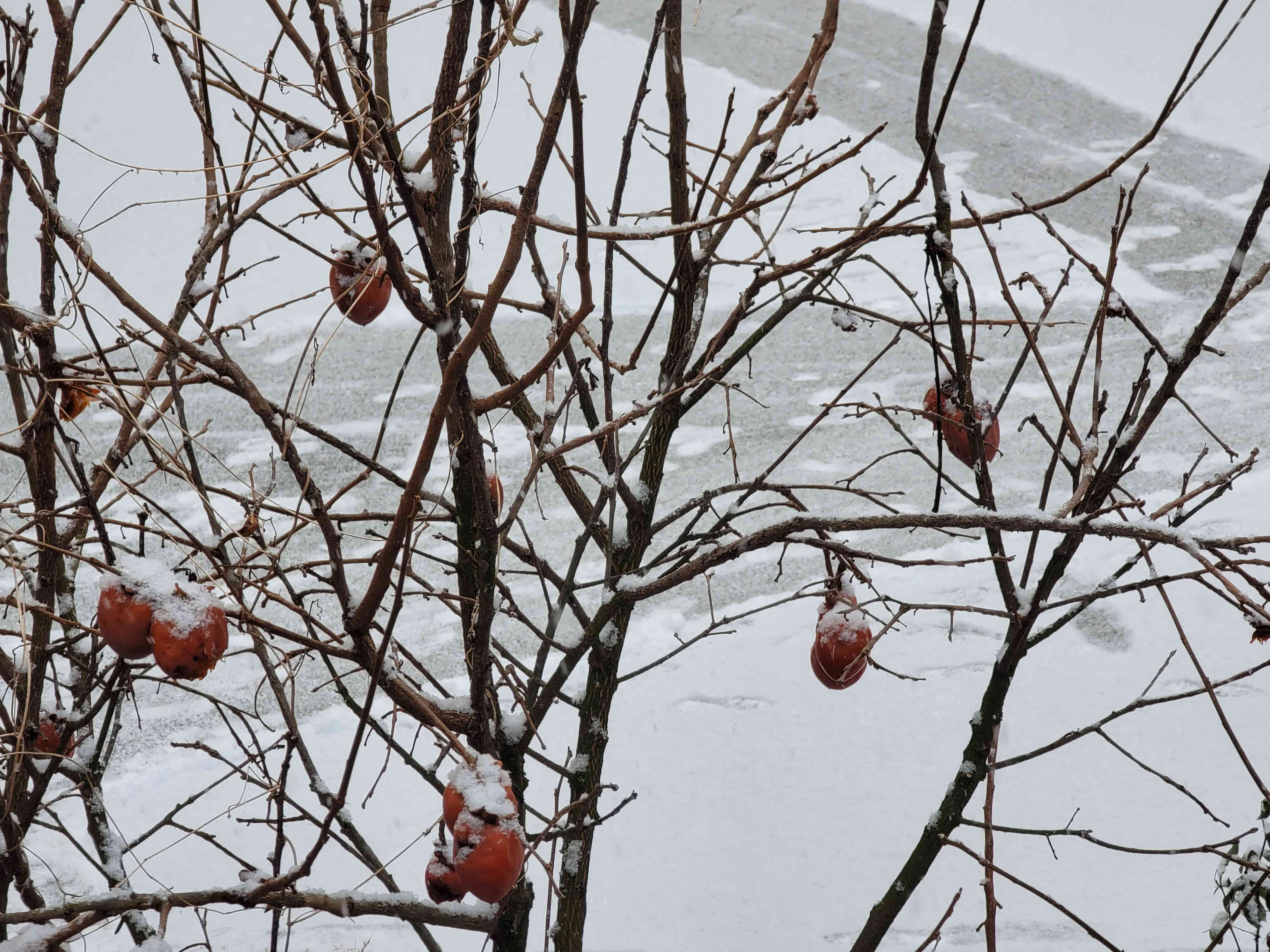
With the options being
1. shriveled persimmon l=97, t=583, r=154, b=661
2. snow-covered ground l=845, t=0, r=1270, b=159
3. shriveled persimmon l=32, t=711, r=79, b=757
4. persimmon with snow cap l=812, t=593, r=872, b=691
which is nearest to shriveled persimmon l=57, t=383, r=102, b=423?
shriveled persimmon l=97, t=583, r=154, b=661

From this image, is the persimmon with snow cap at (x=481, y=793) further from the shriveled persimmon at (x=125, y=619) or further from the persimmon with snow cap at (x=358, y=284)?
the persimmon with snow cap at (x=358, y=284)

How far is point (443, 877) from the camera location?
1066mm

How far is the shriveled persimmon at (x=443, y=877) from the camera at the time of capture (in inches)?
41.7

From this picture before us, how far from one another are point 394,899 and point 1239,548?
2.58 ft

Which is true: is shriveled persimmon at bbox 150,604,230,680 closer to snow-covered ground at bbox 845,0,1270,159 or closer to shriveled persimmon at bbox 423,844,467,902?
shriveled persimmon at bbox 423,844,467,902

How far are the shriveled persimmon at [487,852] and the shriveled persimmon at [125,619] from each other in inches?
12.1

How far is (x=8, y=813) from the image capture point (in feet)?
3.62

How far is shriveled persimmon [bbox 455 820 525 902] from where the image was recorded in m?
0.97

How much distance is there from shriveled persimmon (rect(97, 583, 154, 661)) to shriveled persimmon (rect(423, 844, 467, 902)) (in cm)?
33

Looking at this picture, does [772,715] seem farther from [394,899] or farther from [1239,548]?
[1239,548]

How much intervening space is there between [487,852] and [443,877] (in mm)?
125

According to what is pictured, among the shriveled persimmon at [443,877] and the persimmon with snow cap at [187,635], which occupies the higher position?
the persimmon with snow cap at [187,635]

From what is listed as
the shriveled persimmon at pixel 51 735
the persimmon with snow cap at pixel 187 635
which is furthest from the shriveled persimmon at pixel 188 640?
the shriveled persimmon at pixel 51 735

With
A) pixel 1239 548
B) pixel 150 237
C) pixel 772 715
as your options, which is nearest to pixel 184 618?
pixel 1239 548
